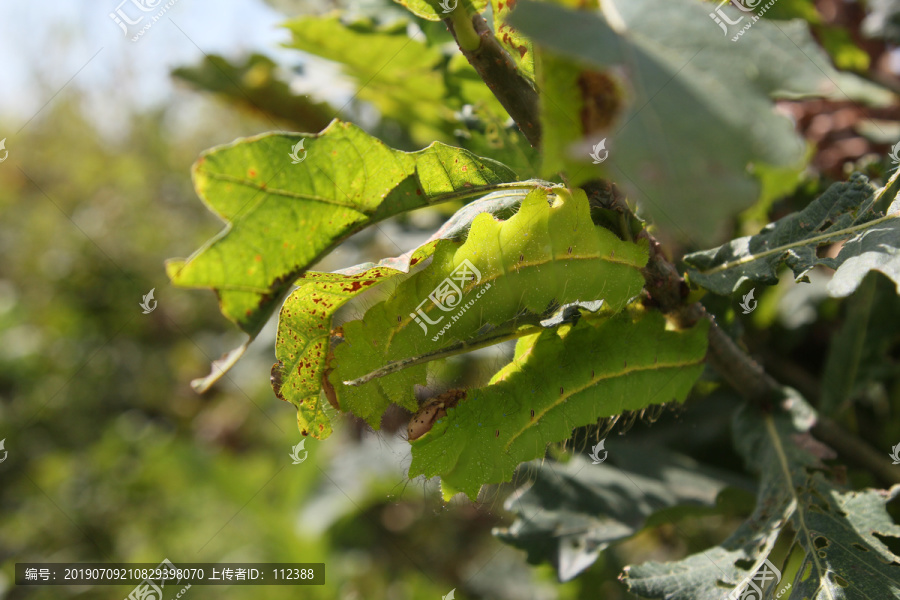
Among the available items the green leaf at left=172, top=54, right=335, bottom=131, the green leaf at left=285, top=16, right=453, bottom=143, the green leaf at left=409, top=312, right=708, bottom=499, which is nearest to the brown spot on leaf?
the green leaf at left=409, top=312, right=708, bottom=499

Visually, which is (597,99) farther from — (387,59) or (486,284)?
(387,59)

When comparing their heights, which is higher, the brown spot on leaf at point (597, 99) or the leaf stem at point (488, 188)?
the brown spot on leaf at point (597, 99)

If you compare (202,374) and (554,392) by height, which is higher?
(554,392)

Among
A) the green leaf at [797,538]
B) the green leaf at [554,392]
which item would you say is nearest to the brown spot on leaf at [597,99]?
the green leaf at [554,392]

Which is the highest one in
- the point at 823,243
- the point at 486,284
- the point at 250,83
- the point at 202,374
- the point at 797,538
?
the point at 250,83

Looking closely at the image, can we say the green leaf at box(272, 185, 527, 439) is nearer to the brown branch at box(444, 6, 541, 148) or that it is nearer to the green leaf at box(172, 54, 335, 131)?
the brown branch at box(444, 6, 541, 148)

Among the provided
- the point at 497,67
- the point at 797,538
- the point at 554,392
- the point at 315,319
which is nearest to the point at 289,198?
the point at 315,319

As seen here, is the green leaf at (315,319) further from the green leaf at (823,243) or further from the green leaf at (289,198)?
the green leaf at (823,243)

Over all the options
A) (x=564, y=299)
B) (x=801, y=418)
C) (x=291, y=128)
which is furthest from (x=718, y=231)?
(x=291, y=128)
